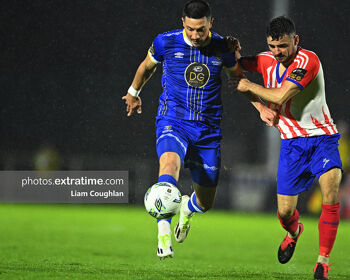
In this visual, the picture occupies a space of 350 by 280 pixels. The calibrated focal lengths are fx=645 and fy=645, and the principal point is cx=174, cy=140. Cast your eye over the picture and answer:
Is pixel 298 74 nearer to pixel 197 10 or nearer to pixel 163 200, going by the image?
pixel 197 10

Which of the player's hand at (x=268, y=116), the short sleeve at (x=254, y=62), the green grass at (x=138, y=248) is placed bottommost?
the green grass at (x=138, y=248)

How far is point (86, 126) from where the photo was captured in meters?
21.9

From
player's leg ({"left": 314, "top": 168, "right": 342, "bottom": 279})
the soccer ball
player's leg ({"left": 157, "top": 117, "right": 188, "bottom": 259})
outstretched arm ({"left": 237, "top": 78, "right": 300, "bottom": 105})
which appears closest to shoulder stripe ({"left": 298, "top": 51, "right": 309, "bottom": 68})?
outstretched arm ({"left": 237, "top": 78, "right": 300, "bottom": 105})

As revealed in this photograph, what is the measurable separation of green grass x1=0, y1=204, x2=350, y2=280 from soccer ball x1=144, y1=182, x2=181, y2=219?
0.89 metres

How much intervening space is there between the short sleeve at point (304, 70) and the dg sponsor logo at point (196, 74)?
0.82 meters

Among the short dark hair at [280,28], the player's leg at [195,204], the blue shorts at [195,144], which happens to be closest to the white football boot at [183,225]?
the player's leg at [195,204]

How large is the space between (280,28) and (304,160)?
4.51 ft

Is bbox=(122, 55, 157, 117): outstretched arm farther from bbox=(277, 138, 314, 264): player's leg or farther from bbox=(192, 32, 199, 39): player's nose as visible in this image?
bbox=(277, 138, 314, 264): player's leg

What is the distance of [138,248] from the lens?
9.66 m

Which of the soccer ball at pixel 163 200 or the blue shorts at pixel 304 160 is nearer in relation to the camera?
the soccer ball at pixel 163 200

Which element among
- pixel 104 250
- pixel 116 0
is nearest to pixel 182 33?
pixel 104 250

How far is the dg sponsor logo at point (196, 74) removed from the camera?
20.8ft

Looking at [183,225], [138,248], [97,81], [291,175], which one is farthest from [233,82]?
[97,81]

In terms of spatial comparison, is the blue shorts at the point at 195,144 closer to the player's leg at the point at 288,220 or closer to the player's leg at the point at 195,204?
the player's leg at the point at 195,204
